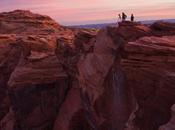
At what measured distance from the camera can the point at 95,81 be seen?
3350 centimetres

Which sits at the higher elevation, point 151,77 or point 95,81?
point 151,77

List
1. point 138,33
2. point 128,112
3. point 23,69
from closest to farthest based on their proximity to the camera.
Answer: point 128,112 → point 138,33 → point 23,69

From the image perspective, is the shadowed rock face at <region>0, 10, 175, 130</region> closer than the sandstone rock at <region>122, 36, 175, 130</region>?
No

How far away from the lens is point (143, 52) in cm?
2792

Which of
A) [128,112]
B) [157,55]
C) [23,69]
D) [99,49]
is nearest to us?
[157,55]

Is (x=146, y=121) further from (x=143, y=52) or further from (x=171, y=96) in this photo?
(x=143, y=52)

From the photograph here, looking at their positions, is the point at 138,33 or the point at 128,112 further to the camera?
the point at 138,33

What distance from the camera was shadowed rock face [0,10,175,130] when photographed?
26859mm

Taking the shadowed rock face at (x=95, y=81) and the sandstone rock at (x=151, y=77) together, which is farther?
the shadowed rock face at (x=95, y=81)

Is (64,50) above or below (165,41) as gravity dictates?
below

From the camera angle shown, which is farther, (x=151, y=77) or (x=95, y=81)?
(x=95, y=81)

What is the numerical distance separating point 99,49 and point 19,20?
59.8 m

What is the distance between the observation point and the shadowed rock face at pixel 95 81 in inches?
1057

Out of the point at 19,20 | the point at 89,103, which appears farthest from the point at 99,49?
the point at 19,20
